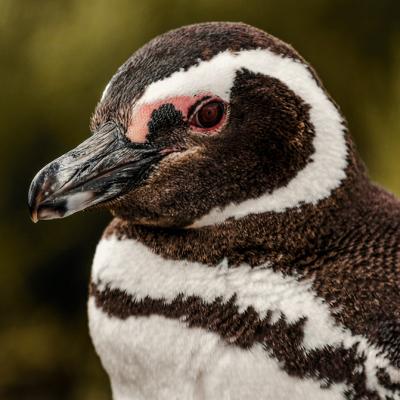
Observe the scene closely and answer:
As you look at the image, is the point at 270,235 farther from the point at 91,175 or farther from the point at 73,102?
the point at 73,102

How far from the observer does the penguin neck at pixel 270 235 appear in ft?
3.67

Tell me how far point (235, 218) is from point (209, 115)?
14 centimetres

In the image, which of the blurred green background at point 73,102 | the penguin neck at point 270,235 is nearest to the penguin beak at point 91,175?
the penguin neck at point 270,235

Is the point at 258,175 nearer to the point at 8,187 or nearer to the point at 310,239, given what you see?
the point at 310,239

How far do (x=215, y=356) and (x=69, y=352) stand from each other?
195 cm

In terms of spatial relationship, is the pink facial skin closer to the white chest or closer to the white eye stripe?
the white eye stripe

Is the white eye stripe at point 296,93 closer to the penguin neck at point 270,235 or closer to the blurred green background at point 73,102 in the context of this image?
the penguin neck at point 270,235

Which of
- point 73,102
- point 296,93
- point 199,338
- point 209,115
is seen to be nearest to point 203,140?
point 209,115

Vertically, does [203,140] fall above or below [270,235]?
above

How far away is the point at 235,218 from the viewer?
112 cm

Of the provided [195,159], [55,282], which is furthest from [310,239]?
[55,282]

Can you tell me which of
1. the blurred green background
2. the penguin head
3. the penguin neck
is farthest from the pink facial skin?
the blurred green background

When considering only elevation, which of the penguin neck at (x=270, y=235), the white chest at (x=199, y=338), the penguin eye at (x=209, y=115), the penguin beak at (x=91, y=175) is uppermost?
the penguin eye at (x=209, y=115)

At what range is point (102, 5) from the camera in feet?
9.02
